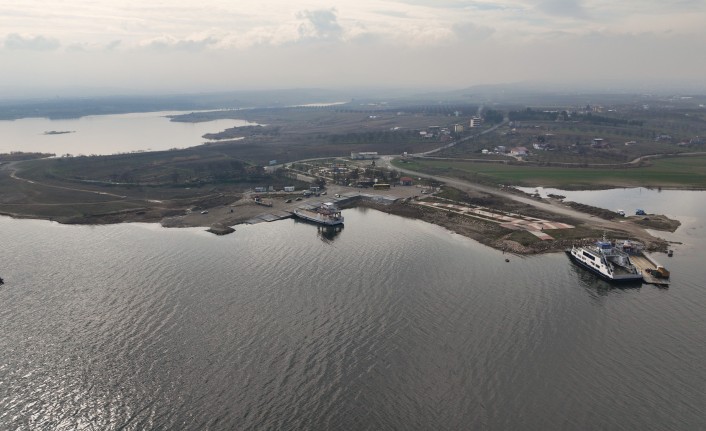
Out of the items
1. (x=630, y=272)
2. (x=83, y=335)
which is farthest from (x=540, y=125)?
(x=83, y=335)

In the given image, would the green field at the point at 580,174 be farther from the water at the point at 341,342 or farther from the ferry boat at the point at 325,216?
the water at the point at 341,342

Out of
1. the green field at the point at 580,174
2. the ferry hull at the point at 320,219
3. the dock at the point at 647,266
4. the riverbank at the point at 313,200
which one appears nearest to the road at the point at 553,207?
the riverbank at the point at 313,200

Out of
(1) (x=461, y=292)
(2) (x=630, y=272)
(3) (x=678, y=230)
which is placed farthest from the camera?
(3) (x=678, y=230)

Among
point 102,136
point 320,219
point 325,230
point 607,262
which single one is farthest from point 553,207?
point 102,136

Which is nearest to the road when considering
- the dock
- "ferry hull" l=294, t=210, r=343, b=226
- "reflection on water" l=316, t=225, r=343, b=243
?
the dock

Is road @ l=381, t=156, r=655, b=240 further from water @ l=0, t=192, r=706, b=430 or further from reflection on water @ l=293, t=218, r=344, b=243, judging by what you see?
reflection on water @ l=293, t=218, r=344, b=243

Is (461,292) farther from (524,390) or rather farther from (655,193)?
(655,193)
